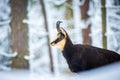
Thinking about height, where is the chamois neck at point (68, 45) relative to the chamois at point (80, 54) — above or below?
above

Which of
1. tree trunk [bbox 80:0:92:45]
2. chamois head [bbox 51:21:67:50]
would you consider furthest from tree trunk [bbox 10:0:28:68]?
tree trunk [bbox 80:0:92:45]

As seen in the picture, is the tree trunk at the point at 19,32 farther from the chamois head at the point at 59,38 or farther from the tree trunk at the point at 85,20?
the tree trunk at the point at 85,20

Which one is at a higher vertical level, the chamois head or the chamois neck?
the chamois head

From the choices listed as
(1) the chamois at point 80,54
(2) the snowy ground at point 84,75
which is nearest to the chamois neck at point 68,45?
(1) the chamois at point 80,54

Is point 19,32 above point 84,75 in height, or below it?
above

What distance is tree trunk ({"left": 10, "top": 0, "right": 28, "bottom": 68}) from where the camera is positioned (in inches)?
72.4

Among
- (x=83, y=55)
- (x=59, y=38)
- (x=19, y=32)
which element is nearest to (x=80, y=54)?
(x=83, y=55)

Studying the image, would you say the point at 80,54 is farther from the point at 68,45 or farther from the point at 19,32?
the point at 19,32

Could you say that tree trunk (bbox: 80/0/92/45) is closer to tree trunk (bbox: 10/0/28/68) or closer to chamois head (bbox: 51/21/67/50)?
chamois head (bbox: 51/21/67/50)

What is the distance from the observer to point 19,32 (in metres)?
1.85

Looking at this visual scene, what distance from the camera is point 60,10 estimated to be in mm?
1802

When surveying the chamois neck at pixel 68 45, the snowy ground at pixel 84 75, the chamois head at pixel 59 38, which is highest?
the chamois head at pixel 59 38

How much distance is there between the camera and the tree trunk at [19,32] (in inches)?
72.4

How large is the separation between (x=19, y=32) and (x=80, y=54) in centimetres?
32
